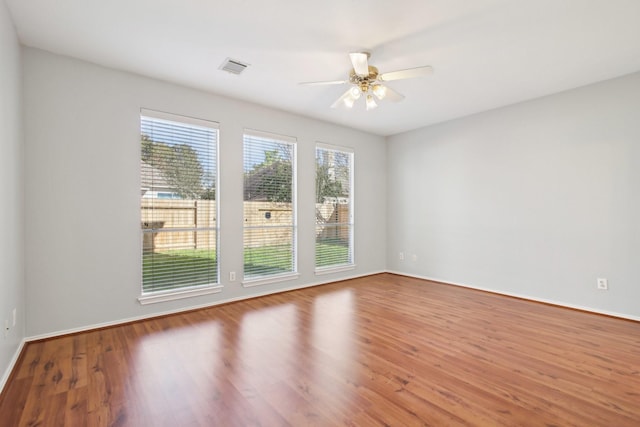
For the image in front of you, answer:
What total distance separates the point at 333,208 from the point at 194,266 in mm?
2445

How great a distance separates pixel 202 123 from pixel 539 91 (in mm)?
4223

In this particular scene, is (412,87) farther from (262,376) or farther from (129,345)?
(129,345)

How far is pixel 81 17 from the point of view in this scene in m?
2.35

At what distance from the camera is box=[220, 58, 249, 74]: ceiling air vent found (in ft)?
9.84

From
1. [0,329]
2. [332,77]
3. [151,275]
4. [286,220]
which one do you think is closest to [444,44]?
[332,77]

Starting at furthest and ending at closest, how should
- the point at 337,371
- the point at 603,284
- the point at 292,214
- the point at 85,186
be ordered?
1. the point at 292,214
2. the point at 603,284
3. the point at 85,186
4. the point at 337,371

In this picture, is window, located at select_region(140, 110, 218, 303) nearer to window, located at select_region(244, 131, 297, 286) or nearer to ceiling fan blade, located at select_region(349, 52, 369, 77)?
window, located at select_region(244, 131, 297, 286)

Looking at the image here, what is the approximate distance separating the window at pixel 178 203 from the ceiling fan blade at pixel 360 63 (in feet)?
6.69

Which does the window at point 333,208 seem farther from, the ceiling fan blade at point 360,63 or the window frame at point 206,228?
the ceiling fan blade at point 360,63

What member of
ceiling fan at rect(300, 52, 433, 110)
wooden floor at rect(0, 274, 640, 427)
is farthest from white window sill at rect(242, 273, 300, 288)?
ceiling fan at rect(300, 52, 433, 110)

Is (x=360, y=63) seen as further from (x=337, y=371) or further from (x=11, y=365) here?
(x=11, y=365)

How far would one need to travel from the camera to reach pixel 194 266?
371 cm

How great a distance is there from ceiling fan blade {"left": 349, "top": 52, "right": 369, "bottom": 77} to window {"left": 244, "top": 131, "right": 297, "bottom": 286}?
76.7 inches

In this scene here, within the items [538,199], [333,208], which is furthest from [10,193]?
[538,199]
